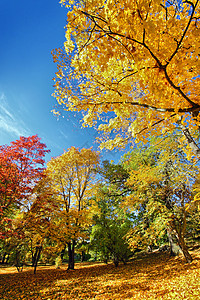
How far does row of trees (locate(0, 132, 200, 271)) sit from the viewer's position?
5.70 m

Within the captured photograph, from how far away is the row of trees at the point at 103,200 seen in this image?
570 cm

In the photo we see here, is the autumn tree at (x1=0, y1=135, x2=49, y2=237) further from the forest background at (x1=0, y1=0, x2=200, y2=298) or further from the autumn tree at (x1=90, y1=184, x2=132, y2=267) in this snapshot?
the autumn tree at (x1=90, y1=184, x2=132, y2=267)

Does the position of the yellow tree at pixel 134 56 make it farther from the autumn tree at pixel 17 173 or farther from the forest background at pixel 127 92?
the autumn tree at pixel 17 173

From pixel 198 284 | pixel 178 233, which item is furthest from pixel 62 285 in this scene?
pixel 178 233

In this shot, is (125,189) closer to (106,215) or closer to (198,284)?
(106,215)

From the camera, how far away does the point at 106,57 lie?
2305mm

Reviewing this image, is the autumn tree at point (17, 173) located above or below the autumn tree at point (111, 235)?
above

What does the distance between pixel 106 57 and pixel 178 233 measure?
7843mm

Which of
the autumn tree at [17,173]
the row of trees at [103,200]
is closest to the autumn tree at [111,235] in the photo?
the row of trees at [103,200]

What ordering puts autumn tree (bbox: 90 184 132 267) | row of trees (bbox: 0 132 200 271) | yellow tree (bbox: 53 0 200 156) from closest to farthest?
yellow tree (bbox: 53 0 200 156)
row of trees (bbox: 0 132 200 271)
autumn tree (bbox: 90 184 132 267)

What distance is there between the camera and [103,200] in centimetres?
1138

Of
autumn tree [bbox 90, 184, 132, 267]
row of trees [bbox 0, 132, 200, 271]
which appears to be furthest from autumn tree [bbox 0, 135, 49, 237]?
autumn tree [bbox 90, 184, 132, 267]

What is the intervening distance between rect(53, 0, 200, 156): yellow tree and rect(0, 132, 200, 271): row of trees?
1.86 metres

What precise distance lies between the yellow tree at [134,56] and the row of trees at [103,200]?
1861 mm
